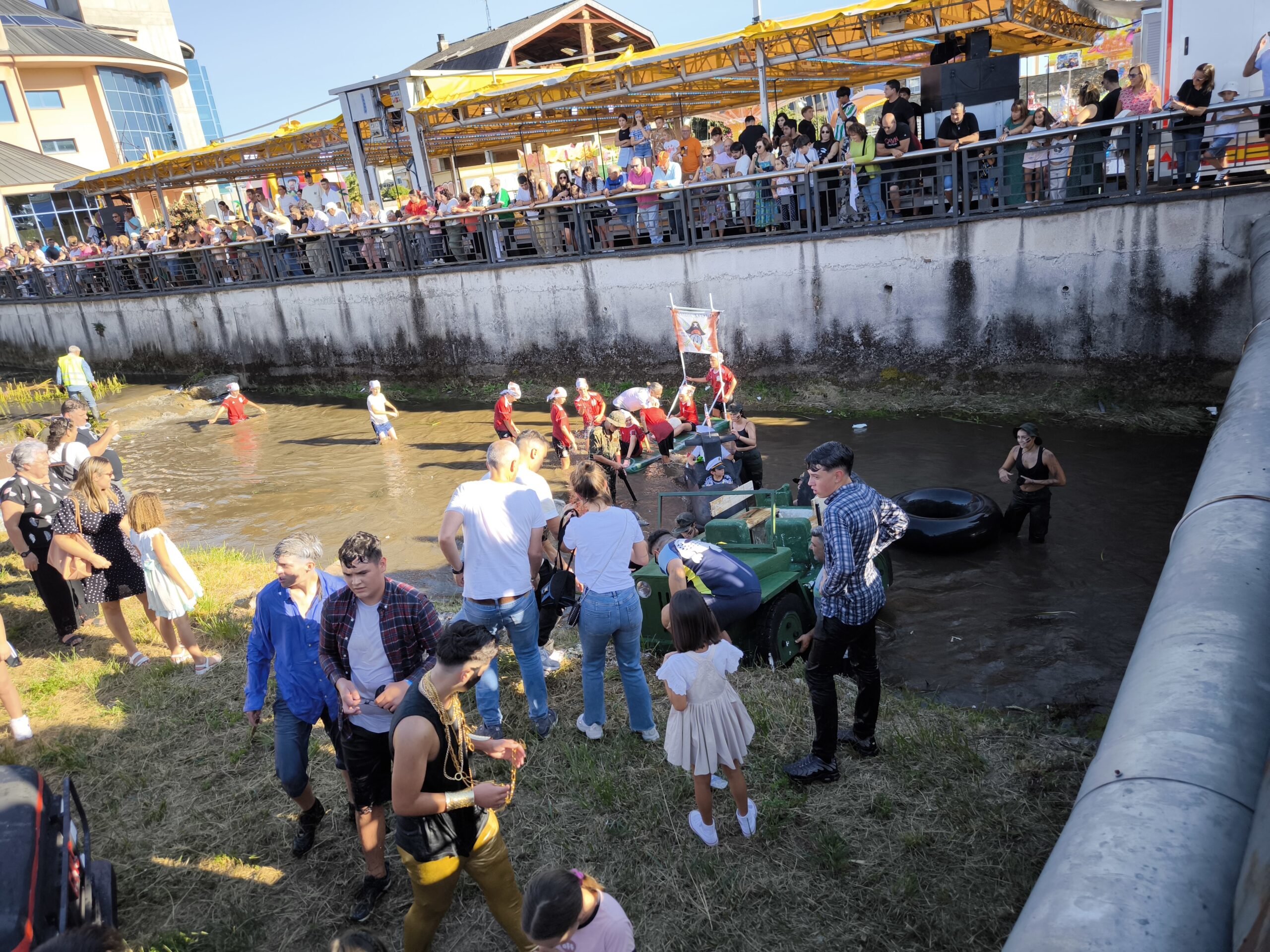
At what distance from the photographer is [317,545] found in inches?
168

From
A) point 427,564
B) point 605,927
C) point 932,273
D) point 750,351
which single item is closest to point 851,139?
point 932,273

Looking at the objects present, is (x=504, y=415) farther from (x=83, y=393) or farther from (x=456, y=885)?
(x=83, y=393)

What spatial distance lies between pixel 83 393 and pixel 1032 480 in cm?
1828

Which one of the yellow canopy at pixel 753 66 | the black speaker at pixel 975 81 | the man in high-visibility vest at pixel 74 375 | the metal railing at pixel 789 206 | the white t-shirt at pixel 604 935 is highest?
the yellow canopy at pixel 753 66

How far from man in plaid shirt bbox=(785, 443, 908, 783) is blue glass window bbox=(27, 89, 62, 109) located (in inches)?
1940

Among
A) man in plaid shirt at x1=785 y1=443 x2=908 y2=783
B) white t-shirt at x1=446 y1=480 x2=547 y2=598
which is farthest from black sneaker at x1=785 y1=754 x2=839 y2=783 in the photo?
white t-shirt at x1=446 y1=480 x2=547 y2=598

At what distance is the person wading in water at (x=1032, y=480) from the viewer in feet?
26.8

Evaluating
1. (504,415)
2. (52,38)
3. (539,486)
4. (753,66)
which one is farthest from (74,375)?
(52,38)

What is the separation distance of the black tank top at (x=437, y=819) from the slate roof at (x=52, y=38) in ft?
158

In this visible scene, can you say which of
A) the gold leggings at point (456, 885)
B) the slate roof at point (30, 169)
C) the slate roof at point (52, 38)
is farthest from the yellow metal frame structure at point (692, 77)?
the slate roof at point (52, 38)

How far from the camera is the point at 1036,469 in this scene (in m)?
8.23

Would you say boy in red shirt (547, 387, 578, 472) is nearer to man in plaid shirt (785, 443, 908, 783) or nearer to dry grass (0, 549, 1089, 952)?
dry grass (0, 549, 1089, 952)

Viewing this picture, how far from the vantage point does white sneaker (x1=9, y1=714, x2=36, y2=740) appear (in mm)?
5809

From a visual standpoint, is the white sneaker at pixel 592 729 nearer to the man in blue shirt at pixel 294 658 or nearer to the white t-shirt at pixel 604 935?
the man in blue shirt at pixel 294 658
